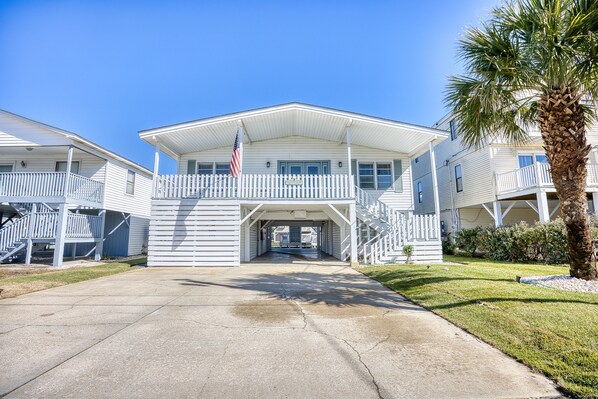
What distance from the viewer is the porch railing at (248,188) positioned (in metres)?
11.7

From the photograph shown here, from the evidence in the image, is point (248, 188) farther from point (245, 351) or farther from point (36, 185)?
point (36, 185)

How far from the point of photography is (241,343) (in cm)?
346

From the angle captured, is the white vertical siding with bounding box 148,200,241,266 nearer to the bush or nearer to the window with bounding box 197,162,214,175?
the window with bounding box 197,162,214,175

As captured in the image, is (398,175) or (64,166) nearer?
(398,175)

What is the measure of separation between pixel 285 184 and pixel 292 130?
369 cm

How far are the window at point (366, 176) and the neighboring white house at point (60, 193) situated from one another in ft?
43.4

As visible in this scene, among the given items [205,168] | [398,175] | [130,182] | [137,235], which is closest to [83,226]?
[130,182]

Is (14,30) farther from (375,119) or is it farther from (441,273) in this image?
(441,273)

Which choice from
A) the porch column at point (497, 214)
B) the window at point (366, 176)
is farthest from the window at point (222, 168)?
the porch column at point (497, 214)

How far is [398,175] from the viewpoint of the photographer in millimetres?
14570

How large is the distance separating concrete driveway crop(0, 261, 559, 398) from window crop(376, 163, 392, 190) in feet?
31.0

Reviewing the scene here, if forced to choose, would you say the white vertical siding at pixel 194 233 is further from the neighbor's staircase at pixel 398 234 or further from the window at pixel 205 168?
the neighbor's staircase at pixel 398 234

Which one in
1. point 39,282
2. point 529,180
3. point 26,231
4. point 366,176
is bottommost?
point 39,282

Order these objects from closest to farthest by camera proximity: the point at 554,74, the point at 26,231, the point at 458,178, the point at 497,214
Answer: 1. the point at 554,74
2. the point at 26,231
3. the point at 497,214
4. the point at 458,178
